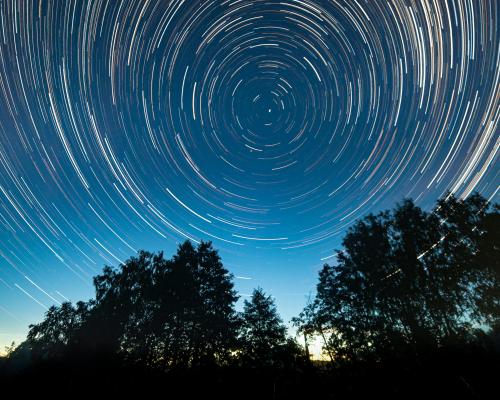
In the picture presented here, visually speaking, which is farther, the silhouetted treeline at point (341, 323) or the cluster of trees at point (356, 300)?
the cluster of trees at point (356, 300)

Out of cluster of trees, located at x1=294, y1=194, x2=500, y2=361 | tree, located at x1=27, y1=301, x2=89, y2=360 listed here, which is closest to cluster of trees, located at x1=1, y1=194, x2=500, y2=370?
cluster of trees, located at x1=294, y1=194, x2=500, y2=361

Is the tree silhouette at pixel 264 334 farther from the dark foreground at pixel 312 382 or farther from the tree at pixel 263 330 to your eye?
the dark foreground at pixel 312 382

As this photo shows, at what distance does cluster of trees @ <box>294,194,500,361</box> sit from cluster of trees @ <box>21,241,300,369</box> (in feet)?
27.4

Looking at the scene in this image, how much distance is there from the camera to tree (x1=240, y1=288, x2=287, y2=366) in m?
29.2

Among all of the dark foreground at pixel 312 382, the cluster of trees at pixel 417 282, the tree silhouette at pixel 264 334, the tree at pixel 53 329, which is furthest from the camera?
the tree at pixel 53 329

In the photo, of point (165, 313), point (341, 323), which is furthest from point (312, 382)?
point (165, 313)

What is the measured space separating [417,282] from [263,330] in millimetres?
21898

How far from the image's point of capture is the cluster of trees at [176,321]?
2248cm

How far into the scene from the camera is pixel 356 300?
78.7ft

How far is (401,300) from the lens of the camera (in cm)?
2153

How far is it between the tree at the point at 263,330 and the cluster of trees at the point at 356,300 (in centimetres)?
38

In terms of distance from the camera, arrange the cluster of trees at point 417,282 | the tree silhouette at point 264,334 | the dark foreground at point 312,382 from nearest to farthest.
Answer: the dark foreground at point 312,382
the cluster of trees at point 417,282
the tree silhouette at point 264,334

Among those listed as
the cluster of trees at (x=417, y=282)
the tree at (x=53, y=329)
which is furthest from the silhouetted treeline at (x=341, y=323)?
the tree at (x=53, y=329)

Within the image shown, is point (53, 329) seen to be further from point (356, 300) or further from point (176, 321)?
point (356, 300)
